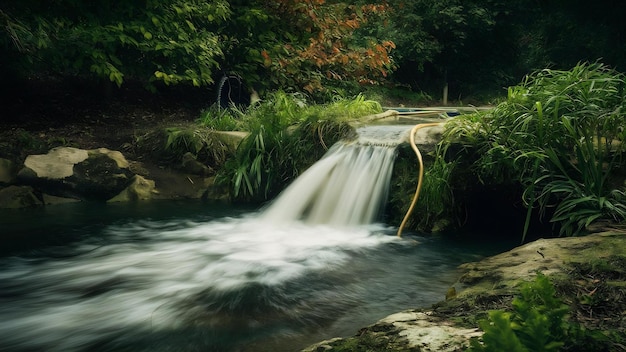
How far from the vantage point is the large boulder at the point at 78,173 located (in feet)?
21.2

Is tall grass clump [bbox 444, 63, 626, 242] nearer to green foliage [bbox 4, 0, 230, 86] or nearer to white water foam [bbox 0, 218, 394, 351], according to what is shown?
white water foam [bbox 0, 218, 394, 351]

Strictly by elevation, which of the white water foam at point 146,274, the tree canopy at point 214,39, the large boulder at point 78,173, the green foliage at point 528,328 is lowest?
the white water foam at point 146,274

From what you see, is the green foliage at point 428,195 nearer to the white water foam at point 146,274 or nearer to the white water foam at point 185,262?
the white water foam at point 185,262

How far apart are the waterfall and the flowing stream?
0.04ft

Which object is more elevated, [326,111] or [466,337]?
[326,111]

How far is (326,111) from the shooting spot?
6.98 metres

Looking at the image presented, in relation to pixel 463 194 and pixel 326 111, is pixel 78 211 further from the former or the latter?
pixel 463 194

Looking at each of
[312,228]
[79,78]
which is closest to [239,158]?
[312,228]

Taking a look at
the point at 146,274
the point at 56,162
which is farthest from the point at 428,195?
the point at 56,162

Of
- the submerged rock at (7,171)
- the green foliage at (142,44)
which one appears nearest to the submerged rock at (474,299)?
the green foliage at (142,44)

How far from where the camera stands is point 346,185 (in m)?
5.58

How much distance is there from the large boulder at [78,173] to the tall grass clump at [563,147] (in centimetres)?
455

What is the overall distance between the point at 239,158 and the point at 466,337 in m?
5.25

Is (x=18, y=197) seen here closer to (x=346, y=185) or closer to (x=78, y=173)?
(x=78, y=173)
